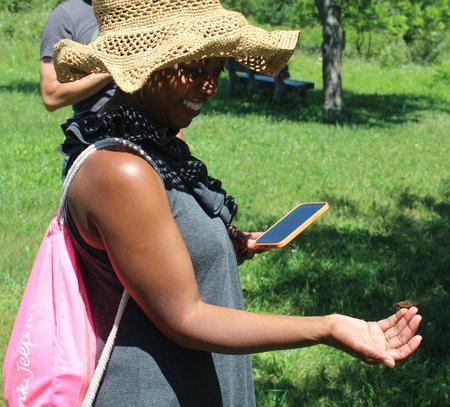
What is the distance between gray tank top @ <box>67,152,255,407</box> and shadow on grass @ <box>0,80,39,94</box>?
582 inches

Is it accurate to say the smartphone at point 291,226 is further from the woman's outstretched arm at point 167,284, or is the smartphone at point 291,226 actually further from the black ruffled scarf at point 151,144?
the woman's outstretched arm at point 167,284

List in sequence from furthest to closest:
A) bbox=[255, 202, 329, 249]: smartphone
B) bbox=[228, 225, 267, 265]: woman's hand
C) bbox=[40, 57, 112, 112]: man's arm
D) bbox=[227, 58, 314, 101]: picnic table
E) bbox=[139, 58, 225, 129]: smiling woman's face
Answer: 1. bbox=[227, 58, 314, 101]: picnic table
2. bbox=[40, 57, 112, 112]: man's arm
3. bbox=[228, 225, 267, 265]: woman's hand
4. bbox=[255, 202, 329, 249]: smartphone
5. bbox=[139, 58, 225, 129]: smiling woman's face

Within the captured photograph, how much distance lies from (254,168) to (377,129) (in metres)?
4.48

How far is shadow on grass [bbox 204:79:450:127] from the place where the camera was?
14609 mm

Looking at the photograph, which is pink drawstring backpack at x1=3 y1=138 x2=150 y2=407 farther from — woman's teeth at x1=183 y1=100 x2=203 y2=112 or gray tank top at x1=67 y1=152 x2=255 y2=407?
woman's teeth at x1=183 y1=100 x2=203 y2=112

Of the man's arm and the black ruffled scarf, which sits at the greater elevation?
the black ruffled scarf

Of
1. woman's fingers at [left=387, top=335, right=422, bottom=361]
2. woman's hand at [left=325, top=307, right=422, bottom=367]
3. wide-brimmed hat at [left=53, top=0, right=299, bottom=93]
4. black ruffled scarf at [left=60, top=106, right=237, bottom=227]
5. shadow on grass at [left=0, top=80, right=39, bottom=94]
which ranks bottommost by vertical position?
shadow on grass at [left=0, top=80, right=39, bottom=94]

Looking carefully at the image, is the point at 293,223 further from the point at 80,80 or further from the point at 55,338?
the point at 80,80

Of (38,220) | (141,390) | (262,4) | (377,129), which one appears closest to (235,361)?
(141,390)

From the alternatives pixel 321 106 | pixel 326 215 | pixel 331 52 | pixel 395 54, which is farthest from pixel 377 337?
pixel 395 54

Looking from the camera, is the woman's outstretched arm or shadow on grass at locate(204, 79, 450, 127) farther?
shadow on grass at locate(204, 79, 450, 127)

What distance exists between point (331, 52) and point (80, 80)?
12.6m

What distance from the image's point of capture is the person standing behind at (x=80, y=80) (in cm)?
355

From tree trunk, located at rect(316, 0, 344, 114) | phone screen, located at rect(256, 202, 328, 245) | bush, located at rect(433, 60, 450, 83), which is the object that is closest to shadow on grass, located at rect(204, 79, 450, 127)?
tree trunk, located at rect(316, 0, 344, 114)
